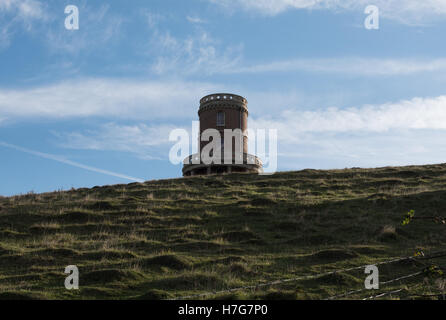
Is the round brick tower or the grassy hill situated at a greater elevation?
the round brick tower

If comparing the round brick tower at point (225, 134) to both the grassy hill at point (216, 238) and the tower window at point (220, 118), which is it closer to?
the tower window at point (220, 118)

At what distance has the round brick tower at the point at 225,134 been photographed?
49906 mm

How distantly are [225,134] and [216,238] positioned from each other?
3435 cm

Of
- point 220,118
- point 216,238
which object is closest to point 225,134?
point 220,118

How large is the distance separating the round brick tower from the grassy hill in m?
16.6

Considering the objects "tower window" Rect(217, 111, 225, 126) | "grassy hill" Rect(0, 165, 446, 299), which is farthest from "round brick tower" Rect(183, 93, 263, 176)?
"grassy hill" Rect(0, 165, 446, 299)

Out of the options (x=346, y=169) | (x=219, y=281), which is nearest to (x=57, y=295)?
(x=219, y=281)

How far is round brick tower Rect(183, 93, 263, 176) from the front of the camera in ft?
164

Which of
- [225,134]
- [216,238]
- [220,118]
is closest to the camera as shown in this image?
[216,238]

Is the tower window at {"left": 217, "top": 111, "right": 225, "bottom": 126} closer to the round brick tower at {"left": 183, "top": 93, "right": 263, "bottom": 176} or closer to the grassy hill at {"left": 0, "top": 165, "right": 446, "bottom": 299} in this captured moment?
the round brick tower at {"left": 183, "top": 93, "right": 263, "bottom": 176}

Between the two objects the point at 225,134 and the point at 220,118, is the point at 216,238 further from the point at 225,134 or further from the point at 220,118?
the point at 220,118

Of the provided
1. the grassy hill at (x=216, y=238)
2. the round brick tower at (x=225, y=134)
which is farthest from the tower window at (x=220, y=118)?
the grassy hill at (x=216, y=238)

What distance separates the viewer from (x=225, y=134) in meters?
52.4

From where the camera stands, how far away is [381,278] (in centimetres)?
1255
